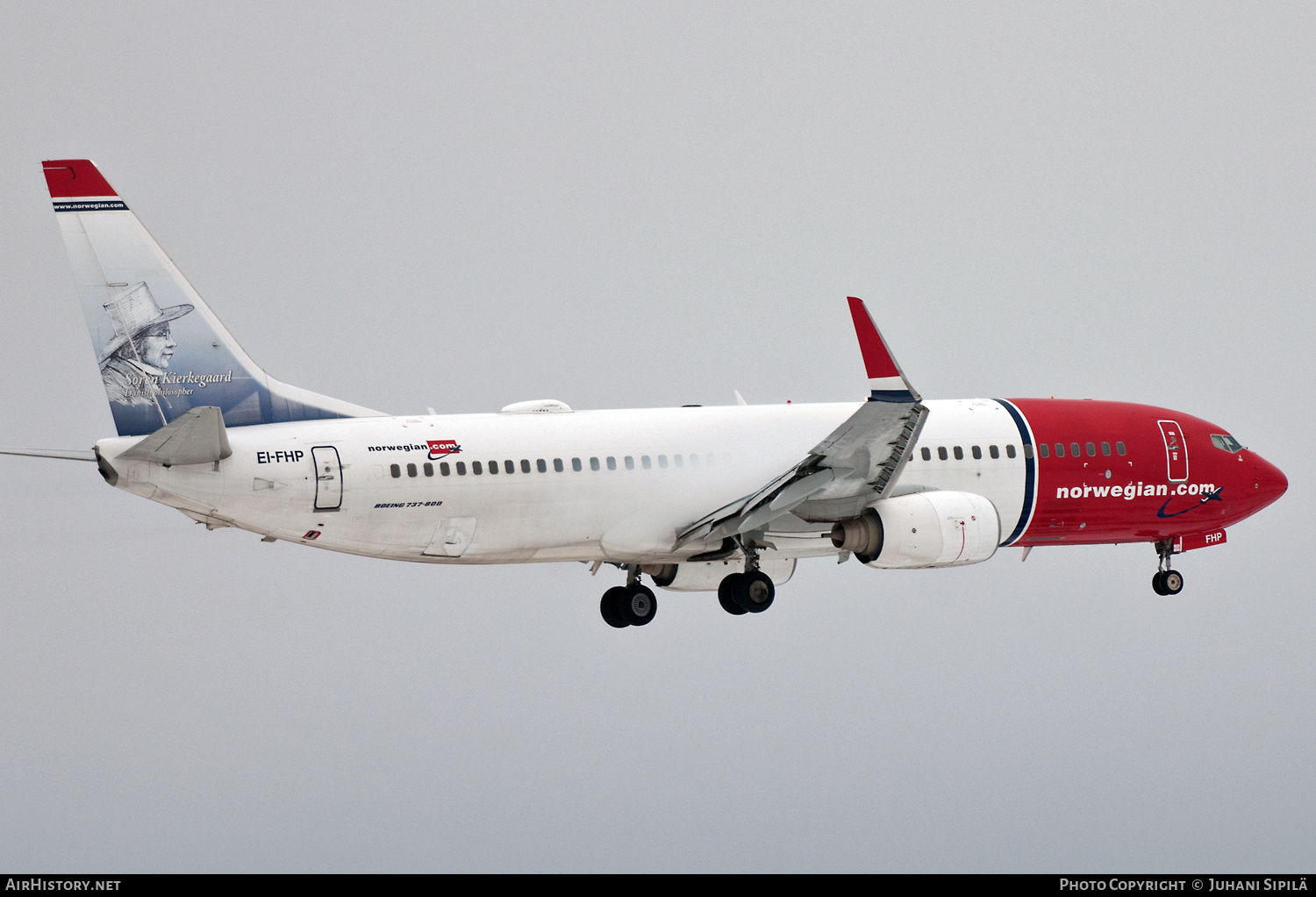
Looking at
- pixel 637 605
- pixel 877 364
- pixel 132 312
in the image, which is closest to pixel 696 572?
pixel 637 605

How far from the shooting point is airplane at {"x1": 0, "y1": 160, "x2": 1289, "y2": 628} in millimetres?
Result: 30781

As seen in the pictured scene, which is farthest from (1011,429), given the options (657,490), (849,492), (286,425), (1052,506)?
(286,425)

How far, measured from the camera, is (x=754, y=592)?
118ft

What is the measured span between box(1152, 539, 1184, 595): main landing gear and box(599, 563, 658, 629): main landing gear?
11724mm

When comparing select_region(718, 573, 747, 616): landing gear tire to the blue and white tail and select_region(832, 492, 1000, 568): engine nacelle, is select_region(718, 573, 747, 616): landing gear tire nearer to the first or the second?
select_region(832, 492, 1000, 568): engine nacelle

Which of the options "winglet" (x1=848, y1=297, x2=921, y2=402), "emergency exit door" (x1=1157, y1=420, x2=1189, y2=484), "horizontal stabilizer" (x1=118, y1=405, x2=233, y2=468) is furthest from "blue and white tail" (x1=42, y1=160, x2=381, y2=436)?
"emergency exit door" (x1=1157, y1=420, x2=1189, y2=484)

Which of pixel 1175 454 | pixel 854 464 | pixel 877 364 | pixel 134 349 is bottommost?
pixel 854 464

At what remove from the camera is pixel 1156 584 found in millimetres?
40531

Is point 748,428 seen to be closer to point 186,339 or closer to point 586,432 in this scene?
point 586,432

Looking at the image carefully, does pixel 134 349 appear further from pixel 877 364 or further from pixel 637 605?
pixel 877 364

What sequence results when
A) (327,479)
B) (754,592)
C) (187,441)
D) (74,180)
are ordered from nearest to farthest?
(187,441), (74,180), (327,479), (754,592)

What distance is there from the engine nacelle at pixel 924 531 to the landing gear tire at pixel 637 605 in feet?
15.6

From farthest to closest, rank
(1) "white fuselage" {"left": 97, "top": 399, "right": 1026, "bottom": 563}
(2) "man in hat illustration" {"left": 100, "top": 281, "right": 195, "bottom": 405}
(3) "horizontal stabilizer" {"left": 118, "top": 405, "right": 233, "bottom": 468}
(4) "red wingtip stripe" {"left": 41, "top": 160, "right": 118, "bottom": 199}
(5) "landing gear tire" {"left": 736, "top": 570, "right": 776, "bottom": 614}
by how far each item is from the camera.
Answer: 1. (5) "landing gear tire" {"left": 736, "top": 570, "right": 776, "bottom": 614}
2. (1) "white fuselage" {"left": 97, "top": 399, "right": 1026, "bottom": 563}
3. (2) "man in hat illustration" {"left": 100, "top": 281, "right": 195, "bottom": 405}
4. (4) "red wingtip stripe" {"left": 41, "top": 160, "right": 118, "bottom": 199}
5. (3) "horizontal stabilizer" {"left": 118, "top": 405, "right": 233, "bottom": 468}

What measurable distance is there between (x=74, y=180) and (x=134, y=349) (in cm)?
307
